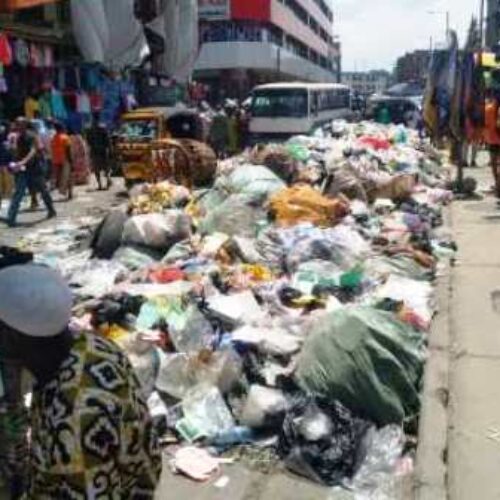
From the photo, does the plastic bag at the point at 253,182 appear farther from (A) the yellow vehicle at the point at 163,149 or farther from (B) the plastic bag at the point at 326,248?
(A) the yellow vehicle at the point at 163,149

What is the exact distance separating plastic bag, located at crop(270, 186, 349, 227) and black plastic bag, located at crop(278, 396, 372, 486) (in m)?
5.30

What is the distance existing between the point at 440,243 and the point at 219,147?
14706mm

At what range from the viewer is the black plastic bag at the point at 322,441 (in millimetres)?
5109

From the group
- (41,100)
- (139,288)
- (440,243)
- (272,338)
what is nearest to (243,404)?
(272,338)

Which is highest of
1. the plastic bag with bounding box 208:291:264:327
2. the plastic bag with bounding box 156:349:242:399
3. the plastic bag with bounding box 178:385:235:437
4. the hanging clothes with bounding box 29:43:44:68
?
the hanging clothes with bounding box 29:43:44:68

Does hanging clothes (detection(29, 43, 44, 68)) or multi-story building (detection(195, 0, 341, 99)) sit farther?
multi-story building (detection(195, 0, 341, 99))

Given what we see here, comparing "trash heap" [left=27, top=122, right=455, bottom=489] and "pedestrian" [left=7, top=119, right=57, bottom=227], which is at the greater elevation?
"pedestrian" [left=7, top=119, right=57, bottom=227]

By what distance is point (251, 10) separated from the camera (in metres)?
61.8

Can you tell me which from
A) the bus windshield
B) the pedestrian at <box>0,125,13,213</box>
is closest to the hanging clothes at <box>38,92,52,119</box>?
the pedestrian at <box>0,125,13,213</box>

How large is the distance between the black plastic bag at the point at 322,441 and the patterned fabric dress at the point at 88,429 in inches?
108

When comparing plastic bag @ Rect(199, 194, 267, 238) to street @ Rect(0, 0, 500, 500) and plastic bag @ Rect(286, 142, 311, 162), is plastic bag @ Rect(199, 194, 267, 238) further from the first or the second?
plastic bag @ Rect(286, 142, 311, 162)

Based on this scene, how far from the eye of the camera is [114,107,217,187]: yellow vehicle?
16.3 m

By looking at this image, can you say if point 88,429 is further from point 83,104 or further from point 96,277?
point 83,104

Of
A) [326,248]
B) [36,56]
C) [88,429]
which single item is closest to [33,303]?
[88,429]
